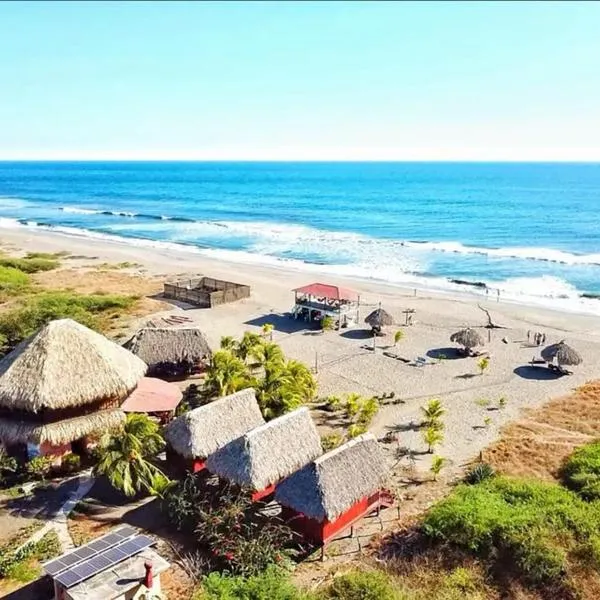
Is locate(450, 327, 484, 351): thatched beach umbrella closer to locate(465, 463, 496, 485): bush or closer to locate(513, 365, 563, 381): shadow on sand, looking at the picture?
locate(513, 365, 563, 381): shadow on sand

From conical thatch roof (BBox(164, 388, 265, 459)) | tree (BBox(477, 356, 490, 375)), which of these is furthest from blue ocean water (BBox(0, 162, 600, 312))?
conical thatch roof (BBox(164, 388, 265, 459))

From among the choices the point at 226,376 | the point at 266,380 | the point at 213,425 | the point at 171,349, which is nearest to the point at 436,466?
the point at 266,380

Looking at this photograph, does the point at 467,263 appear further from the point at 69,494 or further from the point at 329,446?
the point at 69,494

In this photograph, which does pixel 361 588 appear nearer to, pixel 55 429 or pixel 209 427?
pixel 209 427

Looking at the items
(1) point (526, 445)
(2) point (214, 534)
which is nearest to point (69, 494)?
(2) point (214, 534)

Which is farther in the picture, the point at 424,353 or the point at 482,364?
the point at 424,353
